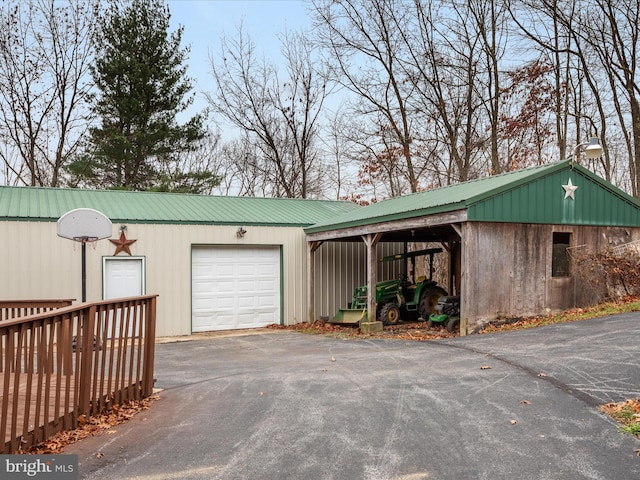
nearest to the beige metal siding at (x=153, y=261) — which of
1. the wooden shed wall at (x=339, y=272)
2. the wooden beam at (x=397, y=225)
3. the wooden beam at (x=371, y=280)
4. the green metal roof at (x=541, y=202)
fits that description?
the wooden shed wall at (x=339, y=272)

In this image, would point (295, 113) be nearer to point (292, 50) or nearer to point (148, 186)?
point (292, 50)

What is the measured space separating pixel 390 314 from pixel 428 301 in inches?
42.8

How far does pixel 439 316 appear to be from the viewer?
33.7 feet

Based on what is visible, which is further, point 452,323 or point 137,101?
point 137,101

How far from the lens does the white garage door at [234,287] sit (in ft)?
42.9

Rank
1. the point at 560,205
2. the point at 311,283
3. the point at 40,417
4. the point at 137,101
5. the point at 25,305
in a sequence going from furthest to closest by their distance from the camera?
the point at 137,101
the point at 311,283
the point at 560,205
the point at 25,305
the point at 40,417

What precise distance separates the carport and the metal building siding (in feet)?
0.06

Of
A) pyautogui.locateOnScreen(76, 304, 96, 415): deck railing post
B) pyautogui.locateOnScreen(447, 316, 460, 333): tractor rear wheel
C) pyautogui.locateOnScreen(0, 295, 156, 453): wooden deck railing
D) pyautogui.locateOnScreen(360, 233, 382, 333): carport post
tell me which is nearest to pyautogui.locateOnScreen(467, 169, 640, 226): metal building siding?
pyautogui.locateOnScreen(447, 316, 460, 333): tractor rear wheel

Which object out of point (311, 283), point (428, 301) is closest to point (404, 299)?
point (428, 301)

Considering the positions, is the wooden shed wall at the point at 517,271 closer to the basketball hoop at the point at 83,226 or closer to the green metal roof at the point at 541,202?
the green metal roof at the point at 541,202

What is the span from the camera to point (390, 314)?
11836 millimetres

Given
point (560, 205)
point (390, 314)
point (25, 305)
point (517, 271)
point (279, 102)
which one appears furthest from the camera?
point (279, 102)

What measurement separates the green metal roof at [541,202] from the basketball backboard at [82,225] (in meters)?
5.34

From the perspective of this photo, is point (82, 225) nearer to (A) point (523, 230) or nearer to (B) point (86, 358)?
(B) point (86, 358)
